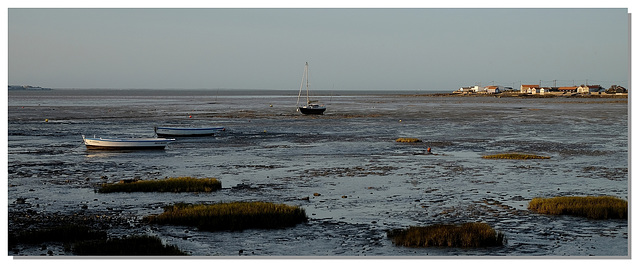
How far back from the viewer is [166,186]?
2661 cm

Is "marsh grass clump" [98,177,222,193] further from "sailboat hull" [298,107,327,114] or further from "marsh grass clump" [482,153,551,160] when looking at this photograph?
"sailboat hull" [298,107,327,114]

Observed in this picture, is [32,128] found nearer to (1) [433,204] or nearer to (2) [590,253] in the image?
(1) [433,204]

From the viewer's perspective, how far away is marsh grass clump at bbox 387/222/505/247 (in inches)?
693

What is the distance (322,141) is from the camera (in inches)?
1923

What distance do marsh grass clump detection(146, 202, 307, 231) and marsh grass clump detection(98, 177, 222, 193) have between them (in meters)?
4.98

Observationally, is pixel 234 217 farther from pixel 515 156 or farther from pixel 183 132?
pixel 183 132

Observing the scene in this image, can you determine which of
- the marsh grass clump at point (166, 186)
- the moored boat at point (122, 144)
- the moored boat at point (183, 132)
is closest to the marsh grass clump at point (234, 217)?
the marsh grass clump at point (166, 186)

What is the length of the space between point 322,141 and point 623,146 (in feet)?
64.8

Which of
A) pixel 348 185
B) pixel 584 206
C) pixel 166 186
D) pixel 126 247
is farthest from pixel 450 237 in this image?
pixel 166 186

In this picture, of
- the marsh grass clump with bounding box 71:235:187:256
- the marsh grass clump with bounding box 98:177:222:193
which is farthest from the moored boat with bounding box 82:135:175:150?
the marsh grass clump with bounding box 71:235:187:256

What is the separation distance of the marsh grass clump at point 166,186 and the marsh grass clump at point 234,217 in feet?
16.3

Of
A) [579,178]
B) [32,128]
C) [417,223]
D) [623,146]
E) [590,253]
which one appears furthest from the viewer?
[32,128]

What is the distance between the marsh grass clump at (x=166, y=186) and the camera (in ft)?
85.5

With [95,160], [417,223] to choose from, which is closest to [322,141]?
[95,160]
